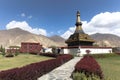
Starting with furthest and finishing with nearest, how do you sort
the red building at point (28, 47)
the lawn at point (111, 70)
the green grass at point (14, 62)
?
the red building at point (28, 47) < the green grass at point (14, 62) < the lawn at point (111, 70)

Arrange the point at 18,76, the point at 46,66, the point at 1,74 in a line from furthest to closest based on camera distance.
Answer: the point at 46,66
the point at 18,76
the point at 1,74

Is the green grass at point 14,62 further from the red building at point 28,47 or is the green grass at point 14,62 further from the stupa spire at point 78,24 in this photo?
the red building at point 28,47

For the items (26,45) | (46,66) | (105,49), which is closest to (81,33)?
(105,49)

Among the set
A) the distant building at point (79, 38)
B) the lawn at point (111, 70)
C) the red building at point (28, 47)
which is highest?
the distant building at point (79, 38)

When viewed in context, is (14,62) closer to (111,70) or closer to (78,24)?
(111,70)

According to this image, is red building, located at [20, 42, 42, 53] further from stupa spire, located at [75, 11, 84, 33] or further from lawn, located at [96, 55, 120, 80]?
lawn, located at [96, 55, 120, 80]

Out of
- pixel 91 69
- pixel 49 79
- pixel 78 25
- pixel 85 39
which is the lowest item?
pixel 49 79

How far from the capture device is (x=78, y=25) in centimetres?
6331

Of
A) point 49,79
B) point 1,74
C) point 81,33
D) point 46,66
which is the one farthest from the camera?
point 81,33

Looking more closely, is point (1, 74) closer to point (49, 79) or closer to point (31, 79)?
point (31, 79)

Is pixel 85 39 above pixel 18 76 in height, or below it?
above

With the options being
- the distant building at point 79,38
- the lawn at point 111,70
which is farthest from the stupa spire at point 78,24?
the lawn at point 111,70

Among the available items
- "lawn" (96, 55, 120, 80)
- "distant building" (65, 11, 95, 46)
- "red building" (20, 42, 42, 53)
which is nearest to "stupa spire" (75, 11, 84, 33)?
"distant building" (65, 11, 95, 46)

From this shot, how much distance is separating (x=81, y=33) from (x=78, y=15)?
21.0 feet
